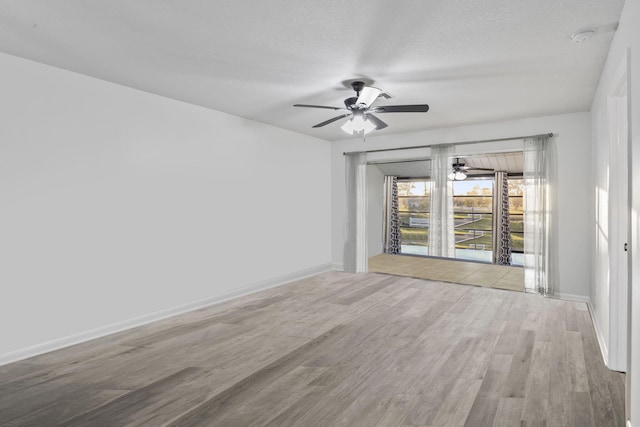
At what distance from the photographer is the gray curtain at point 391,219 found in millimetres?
9445

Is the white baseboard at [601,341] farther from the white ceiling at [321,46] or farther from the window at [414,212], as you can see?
the window at [414,212]

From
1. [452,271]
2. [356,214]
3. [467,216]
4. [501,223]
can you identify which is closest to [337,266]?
[356,214]

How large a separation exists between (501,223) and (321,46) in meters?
7.91

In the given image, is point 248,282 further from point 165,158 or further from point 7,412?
point 7,412

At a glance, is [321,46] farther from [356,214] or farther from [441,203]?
[356,214]

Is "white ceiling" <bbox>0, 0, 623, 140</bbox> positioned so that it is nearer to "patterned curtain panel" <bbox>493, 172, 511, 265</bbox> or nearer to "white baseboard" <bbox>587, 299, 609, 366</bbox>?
"white baseboard" <bbox>587, 299, 609, 366</bbox>

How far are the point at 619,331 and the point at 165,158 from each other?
4.23 meters

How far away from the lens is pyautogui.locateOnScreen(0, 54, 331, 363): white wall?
9.64 ft

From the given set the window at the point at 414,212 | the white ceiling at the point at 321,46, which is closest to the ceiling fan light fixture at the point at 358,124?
the white ceiling at the point at 321,46

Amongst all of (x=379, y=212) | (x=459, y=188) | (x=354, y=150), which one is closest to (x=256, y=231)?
(x=354, y=150)

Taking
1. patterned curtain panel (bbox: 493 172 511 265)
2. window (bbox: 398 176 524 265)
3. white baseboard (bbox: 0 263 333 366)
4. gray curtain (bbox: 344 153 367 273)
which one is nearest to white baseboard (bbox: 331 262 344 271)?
gray curtain (bbox: 344 153 367 273)

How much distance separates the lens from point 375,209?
9.09m

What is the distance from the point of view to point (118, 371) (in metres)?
2.69

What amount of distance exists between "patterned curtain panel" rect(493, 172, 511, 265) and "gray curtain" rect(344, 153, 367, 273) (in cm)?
441
